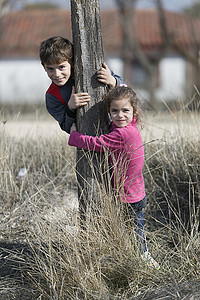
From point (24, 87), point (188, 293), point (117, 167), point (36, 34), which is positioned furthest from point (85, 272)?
point (36, 34)

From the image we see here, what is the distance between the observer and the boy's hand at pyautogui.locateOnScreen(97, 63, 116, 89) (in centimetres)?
277

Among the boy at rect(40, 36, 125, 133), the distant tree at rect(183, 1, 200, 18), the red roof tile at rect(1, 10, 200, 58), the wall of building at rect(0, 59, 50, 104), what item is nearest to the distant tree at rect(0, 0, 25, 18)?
the red roof tile at rect(1, 10, 200, 58)

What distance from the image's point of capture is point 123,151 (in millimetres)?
2740

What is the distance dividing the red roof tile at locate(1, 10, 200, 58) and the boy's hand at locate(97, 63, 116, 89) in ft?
49.2

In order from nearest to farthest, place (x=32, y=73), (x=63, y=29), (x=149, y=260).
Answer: (x=149, y=260)
(x=63, y=29)
(x=32, y=73)

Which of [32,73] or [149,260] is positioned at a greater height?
[149,260]

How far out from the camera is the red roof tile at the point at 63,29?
722 inches

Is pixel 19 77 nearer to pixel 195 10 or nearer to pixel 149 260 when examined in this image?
pixel 195 10

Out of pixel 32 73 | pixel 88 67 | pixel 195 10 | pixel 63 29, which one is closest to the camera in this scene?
pixel 88 67

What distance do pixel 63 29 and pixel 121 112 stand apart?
15.3m

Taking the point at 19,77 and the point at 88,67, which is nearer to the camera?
the point at 88,67

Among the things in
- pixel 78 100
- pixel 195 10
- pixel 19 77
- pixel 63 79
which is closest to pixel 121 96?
pixel 78 100

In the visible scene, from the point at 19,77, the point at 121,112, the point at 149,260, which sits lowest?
the point at 19,77

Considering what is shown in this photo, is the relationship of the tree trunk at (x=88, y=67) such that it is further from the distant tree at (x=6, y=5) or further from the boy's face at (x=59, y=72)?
the distant tree at (x=6, y=5)
